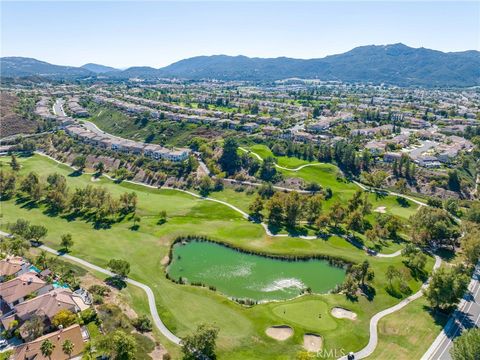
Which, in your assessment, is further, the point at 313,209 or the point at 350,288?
the point at 313,209

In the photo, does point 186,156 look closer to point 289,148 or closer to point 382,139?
point 289,148

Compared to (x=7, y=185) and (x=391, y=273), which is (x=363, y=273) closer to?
(x=391, y=273)

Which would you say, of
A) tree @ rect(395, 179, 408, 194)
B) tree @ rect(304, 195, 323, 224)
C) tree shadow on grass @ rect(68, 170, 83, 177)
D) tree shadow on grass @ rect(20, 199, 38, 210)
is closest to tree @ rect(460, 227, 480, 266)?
tree @ rect(304, 195, 323, 224)

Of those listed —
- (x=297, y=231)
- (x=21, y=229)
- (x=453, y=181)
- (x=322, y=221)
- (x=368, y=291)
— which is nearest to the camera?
(x=368, y=291)

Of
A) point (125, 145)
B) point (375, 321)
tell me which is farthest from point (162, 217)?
point (125, 145)

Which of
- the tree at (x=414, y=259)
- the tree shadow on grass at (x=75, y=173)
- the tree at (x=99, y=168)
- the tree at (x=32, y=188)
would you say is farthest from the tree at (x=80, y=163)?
the tree at (x=414, y=259)

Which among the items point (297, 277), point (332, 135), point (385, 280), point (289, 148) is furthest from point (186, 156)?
point (385, 280)
